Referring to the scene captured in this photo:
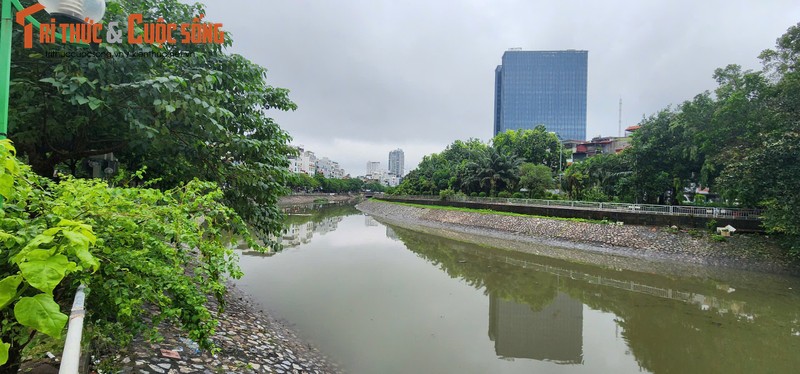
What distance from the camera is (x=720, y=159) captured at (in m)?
18.1

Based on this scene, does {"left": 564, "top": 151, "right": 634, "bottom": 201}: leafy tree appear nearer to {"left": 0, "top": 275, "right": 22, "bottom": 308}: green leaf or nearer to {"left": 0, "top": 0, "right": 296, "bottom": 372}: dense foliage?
{"left": 0, "top": 0, "right": 296, "bottom": 372}: dense foliage

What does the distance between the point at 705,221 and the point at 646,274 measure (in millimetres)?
6548

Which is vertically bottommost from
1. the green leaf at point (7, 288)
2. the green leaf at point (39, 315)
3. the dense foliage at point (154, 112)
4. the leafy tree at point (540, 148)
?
the green leaf at point (39, 315)

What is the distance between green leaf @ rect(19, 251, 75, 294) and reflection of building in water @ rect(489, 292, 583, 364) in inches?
291

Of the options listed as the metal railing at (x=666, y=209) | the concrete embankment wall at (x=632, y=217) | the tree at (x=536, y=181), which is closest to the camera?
the concrete embankment wall at (x=632, y=217)

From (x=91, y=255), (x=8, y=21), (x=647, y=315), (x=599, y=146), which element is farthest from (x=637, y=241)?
(x=599, y=146)

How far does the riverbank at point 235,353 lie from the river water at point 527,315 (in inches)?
22.1

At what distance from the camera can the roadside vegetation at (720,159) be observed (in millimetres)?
13789

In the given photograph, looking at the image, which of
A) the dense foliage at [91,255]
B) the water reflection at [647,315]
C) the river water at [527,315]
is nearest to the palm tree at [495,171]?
the river water at [527,315]

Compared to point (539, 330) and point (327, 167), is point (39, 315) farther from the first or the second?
point (327, 167)

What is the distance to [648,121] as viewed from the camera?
25250mm

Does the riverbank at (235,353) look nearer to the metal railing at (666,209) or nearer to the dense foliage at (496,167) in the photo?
the metal railing at (666,209)

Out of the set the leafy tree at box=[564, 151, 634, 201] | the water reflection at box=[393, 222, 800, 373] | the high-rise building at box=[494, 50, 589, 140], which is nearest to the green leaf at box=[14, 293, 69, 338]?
the water reflection at box=[393, 222, 800, 373]

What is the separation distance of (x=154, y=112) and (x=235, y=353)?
143 inches
